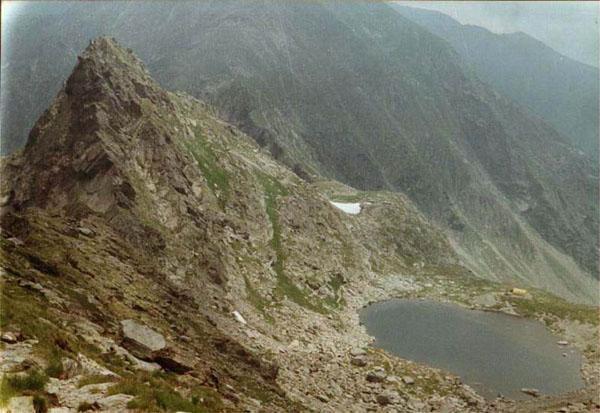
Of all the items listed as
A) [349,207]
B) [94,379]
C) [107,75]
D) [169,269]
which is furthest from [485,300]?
[94,379]

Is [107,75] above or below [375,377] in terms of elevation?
above

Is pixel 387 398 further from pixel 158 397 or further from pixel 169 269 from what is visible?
pixel 158 397

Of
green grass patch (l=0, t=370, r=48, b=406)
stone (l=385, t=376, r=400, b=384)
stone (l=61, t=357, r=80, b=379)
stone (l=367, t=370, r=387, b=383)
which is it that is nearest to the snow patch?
stone (l=385, t=376, r=400, b=384)

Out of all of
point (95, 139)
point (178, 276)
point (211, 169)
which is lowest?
point (178, 276)

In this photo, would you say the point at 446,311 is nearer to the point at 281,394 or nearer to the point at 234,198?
the point at 234,198

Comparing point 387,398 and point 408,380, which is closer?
point 387,398

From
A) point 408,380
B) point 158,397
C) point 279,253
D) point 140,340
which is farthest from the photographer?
point 279,253

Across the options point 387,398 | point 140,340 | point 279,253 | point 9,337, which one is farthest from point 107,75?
point 9,337

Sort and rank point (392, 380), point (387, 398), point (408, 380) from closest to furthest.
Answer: point (387, 398), point (392, 380), point (408, 380)
